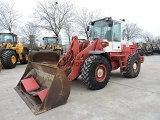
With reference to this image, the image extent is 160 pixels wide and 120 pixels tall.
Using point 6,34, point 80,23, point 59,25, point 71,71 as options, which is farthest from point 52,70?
point 80,23

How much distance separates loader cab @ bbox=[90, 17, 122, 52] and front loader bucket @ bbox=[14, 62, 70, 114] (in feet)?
7.15

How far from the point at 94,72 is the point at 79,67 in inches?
17.6

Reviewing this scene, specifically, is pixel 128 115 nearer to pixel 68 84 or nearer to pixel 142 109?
pixel 142 109

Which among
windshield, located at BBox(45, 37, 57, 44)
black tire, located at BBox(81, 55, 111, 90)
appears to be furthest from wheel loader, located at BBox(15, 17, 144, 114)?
windshield, located at BBox(45, 37, 57, 44)

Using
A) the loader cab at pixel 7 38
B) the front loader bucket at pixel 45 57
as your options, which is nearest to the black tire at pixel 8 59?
the loader cab at pixel 7 38

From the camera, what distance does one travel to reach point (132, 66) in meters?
6.27

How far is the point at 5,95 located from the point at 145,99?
368cm

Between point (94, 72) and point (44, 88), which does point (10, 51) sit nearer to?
point (44, 88)

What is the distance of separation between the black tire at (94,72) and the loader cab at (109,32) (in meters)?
0.75

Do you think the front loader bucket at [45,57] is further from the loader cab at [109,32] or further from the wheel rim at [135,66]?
the wheel rim at [135,66]

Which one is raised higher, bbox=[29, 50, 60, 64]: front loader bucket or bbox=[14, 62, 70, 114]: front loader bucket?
bbox=[29, 50, 60, 64]: front loader bucket

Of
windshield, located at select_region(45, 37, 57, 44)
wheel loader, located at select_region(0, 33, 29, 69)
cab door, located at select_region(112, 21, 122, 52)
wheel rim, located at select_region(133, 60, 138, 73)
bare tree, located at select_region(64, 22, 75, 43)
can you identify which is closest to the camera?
cab door, located at select_region(112, 21, 122, 52)

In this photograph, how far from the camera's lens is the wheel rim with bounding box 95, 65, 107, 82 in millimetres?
4883

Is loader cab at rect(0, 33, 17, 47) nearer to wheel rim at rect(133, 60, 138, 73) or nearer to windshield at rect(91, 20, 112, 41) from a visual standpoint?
windshield at rect(91, 20, 112, 41)
